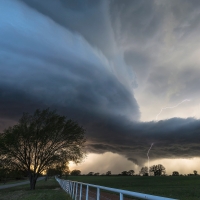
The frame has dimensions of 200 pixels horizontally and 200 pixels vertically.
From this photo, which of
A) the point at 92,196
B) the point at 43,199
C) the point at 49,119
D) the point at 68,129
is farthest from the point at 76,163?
the point at 92,196

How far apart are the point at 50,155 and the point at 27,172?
5.90m

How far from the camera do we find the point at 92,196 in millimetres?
12773

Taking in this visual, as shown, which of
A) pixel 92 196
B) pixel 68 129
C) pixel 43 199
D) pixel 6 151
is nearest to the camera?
pixel 92 196

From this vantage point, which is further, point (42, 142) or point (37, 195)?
point (42, 142)

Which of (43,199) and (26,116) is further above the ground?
(26,116)

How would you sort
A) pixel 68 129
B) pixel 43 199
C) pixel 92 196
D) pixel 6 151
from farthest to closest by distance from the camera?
1. pixel 68 129
2. pixel 6 151
3. pixel 43 199
4. pixel 92 196

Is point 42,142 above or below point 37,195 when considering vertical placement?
above

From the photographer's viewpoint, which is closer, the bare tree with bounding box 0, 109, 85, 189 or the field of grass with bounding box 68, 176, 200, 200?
the field of grass with bounding box 68, 176, 200, 200

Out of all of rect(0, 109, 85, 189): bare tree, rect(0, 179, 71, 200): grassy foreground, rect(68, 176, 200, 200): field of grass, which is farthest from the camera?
rect(0, 109, 85, 189): bare tree

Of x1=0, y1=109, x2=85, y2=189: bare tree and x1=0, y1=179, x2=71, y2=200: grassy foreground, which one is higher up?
x1=0, y1=109, x2=85, y2=189: bare tree

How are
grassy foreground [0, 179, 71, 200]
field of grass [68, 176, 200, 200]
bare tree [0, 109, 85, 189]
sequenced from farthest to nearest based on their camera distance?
bare tree [0, 109, 85, 189]
field of grass [68, 176, 200, 200]
grassy foreground [0, 179, 71, 200]

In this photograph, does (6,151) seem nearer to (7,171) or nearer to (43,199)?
(7,171)

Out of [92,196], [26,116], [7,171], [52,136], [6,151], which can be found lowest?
[92,196]

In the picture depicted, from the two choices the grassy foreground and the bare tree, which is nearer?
Result: the grassy foreground
